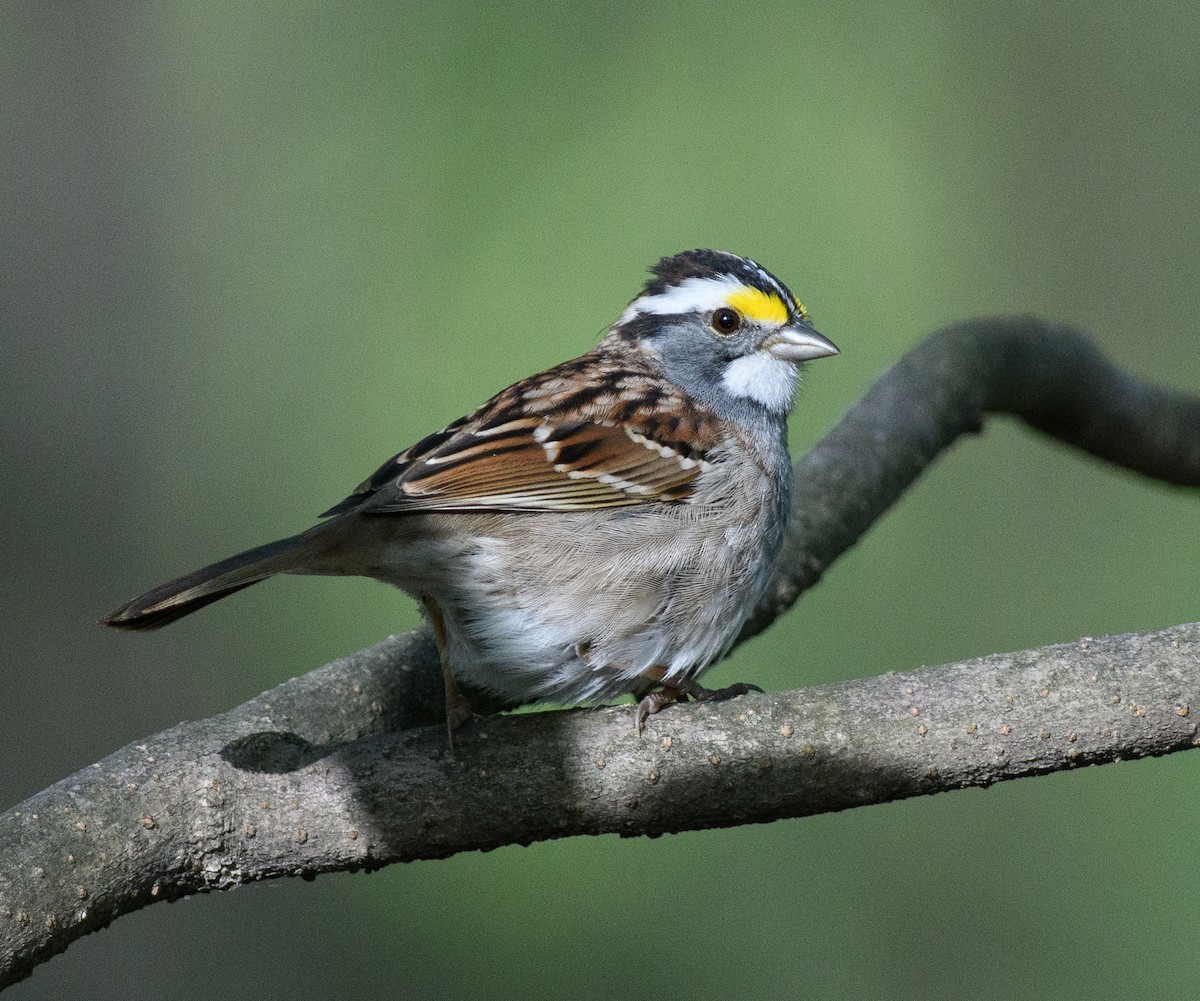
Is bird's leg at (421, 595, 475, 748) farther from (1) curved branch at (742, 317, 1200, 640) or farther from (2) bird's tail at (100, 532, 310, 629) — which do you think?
(1) curved branch at (742, 317, 1200, 640)

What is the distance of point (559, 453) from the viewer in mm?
3166

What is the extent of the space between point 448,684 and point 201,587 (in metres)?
0.54

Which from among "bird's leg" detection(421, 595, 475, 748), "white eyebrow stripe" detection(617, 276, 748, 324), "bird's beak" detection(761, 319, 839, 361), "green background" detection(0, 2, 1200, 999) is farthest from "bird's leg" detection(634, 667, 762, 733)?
"green background" detection(0, 2, 1200, 999)

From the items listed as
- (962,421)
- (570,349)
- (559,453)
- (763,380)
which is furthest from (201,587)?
(570,349)

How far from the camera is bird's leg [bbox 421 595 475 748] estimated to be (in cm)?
234

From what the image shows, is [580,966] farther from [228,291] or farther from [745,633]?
[228,291]

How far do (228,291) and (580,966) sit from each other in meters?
4.19

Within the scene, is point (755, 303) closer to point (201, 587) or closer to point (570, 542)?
point (570, 542)

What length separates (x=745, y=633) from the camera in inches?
135

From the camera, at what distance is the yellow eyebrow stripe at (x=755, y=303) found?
143 inches

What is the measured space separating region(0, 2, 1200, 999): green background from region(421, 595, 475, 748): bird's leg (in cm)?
313

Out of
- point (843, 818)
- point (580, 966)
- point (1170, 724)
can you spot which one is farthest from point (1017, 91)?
point (1170, 724)

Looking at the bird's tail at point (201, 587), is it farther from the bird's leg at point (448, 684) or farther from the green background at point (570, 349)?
the green background at point (570, 349)

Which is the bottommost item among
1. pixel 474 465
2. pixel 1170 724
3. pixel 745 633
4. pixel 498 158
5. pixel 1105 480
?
pixel 1105 480
